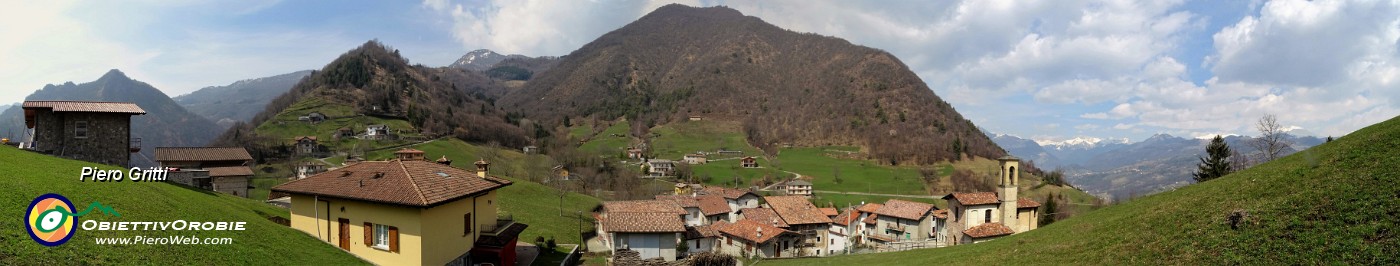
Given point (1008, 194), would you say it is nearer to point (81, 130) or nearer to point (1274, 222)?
point (1274, 222)

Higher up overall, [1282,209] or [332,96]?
[332,96]

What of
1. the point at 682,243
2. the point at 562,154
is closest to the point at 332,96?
the point at 562,154

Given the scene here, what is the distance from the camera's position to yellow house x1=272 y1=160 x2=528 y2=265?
20.8 m

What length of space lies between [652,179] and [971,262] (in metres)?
102

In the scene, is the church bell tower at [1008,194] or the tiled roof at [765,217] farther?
the tiled roof at [765,217]

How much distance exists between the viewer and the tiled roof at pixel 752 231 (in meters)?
44.6

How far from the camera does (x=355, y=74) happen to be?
570ft

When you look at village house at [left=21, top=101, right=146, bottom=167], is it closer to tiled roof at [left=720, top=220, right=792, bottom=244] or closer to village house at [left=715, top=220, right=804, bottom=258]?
village house at [left=715, top=220, right=804, bottom=258]

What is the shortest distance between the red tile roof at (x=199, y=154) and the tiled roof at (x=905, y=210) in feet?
210

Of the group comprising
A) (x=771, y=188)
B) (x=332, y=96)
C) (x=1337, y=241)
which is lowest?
(x=771, y=188)

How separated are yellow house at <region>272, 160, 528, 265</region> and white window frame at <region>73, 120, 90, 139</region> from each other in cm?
2139

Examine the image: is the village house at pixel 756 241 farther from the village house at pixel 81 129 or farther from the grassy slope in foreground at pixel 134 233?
the village house at pixel 81 129

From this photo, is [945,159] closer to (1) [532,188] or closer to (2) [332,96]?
(1) [532,188]

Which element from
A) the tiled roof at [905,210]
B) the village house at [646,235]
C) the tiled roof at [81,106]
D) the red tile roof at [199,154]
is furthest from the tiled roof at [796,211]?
the red tile roof at [199,154]
